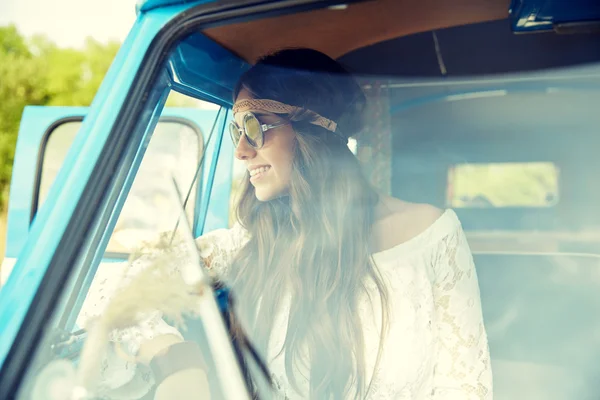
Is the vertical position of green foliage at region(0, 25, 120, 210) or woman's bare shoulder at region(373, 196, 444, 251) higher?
green foliage at region(0, 25, 120, 210)

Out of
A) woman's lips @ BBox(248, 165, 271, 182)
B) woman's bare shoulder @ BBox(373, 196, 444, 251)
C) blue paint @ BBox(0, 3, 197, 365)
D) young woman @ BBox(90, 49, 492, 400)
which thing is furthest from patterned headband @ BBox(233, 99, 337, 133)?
blue paint @ BBox(0, 3, 197, 365)

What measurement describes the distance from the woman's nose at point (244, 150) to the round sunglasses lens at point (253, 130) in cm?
1

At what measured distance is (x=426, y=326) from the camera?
A: 1.38m

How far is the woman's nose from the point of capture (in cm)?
142

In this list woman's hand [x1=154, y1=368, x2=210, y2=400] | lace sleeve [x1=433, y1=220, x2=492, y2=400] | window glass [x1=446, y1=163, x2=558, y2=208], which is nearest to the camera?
woman's hand [x1=154, y1=368, x2=210, y2=400]

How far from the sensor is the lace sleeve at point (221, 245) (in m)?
1.46

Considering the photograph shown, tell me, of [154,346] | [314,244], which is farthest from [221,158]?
[154,346]

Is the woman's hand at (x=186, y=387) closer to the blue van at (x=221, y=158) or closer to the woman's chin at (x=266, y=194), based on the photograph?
the blue van at (x=221, y=158)

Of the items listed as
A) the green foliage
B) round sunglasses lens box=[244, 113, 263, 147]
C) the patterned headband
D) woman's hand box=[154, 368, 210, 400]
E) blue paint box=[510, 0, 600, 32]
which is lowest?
woman's hand box=[154, 368, 210, 400]

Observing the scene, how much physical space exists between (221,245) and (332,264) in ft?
Answer: 1.15

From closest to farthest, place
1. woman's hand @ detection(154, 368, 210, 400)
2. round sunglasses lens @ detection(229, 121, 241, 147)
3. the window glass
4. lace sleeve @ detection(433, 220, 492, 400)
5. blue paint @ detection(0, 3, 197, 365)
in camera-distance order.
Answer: blue paint @ detection(0, 3, 197, 365) → woman's hand @ detection(154, 368, 210, 400) → lace sleeve @ detection(433, 220, 492, 400) → round sunglasses lens @ detection(229, 121, 241, 147) → the window glass

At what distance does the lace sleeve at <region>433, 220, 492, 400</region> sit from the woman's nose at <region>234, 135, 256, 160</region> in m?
0.57

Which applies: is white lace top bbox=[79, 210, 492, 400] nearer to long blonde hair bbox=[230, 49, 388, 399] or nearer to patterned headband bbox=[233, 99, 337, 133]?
long blonde hair bbox=[230, 49, 388, 399]

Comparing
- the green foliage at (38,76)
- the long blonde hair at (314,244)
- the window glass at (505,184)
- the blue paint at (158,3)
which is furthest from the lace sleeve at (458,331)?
the green foliage at (38,76)
